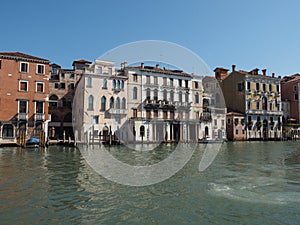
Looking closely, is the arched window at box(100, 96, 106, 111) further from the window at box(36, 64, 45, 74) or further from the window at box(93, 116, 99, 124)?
the window at box(36, 64, 45, 74)

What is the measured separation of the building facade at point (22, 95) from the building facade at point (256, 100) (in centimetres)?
2540

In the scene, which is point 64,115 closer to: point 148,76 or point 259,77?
point 148,76

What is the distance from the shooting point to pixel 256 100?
38.4 meters

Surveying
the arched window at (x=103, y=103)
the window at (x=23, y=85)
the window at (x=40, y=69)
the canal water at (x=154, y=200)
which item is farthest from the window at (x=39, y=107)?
the canal water at (x=154, y=200)

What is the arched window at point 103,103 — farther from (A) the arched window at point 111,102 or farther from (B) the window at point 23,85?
(B) the window at point 23,85

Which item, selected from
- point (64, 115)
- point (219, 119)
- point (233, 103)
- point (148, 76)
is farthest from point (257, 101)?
point (64, 115)

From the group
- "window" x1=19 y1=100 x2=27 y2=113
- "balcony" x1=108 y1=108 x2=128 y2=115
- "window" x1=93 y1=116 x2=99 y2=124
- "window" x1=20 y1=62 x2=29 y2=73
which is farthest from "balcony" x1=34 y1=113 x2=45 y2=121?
"balcony" x1=108 y1=108 x2=128 y2=115

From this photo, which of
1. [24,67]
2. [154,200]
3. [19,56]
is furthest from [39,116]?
[154,200]

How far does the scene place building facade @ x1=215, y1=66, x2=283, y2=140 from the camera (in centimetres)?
3769

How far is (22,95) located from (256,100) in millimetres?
29946

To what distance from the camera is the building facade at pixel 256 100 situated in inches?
1484

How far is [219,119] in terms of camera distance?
117ft

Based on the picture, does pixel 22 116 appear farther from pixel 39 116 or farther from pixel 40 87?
pixel 40 87

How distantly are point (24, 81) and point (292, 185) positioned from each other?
24.0 m
